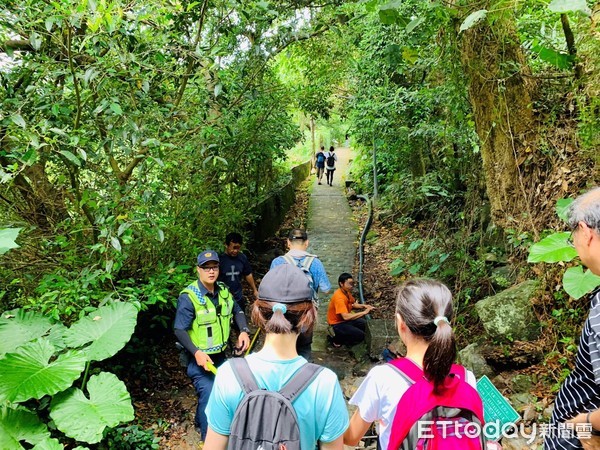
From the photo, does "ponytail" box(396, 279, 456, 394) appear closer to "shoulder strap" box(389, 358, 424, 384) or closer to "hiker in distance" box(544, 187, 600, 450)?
"shoulder strap" box(389, 358, 424, 384)

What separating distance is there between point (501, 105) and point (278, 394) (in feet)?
13.0

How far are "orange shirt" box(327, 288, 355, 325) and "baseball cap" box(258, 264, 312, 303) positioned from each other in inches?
151

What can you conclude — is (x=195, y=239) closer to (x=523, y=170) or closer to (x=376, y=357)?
(x=376, y=357)

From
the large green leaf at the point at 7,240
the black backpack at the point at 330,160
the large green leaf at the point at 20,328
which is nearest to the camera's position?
the large green leaf at the point at 7,240

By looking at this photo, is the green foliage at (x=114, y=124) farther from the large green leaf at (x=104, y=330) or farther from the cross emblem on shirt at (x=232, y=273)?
the cross emblem on shirt at (x=232, y=273)

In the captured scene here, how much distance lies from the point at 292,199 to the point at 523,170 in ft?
32.3

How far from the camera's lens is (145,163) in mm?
3625

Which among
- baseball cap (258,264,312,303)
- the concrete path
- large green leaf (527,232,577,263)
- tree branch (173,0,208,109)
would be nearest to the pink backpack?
baseball cap (258,264,312,303)

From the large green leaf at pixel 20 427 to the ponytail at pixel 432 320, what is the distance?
3076 millimetres

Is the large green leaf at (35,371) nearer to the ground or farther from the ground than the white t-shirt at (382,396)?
nearer to the ground

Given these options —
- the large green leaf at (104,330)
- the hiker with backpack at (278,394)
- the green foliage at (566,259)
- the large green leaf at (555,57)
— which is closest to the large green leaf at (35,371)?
the large green leaf at (104,330)

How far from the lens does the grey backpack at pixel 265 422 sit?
1563 mm

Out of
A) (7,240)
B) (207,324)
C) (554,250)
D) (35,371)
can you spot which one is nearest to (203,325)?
(207,324)

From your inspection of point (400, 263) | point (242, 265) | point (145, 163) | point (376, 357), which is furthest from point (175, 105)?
point (400, 263)
